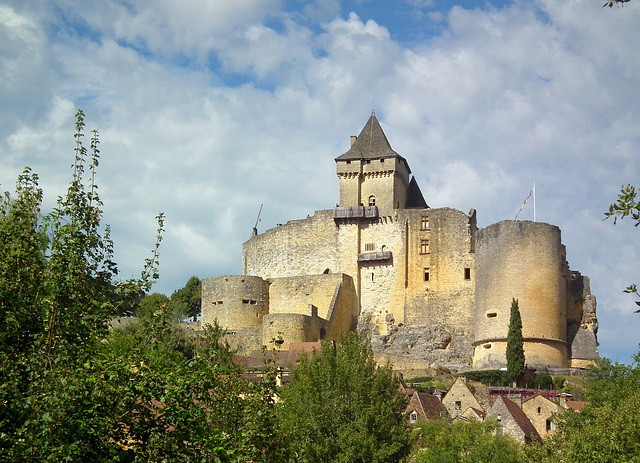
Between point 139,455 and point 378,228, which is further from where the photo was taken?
point 378,228

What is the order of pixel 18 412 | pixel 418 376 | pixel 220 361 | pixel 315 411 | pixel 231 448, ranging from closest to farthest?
pixel 18 412
pixel 231 448
pixel 220 361
pixel 315 411
pixel 418 376

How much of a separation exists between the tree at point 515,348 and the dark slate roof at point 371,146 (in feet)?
49.6

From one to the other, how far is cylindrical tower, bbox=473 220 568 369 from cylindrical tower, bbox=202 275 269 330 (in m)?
14.0

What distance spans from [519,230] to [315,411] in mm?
25191

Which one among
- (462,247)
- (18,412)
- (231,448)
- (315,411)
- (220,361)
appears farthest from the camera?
(462,247)

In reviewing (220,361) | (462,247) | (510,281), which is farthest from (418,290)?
(220,361)

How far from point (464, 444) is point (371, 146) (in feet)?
101

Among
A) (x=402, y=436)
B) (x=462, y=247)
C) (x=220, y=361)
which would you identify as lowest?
(x=402, y=436)

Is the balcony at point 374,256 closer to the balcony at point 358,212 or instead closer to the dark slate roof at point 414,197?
the balcony at point 358,212

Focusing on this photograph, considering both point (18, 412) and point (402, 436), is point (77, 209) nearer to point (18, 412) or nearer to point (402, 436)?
point (18, 412)

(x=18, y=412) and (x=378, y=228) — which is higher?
(x=378, y=228)

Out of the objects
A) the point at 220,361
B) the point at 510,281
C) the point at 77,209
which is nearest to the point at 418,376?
the point at 510,281

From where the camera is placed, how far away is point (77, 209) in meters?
16.8

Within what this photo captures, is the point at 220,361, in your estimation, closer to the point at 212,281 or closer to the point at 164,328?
the point at 164,328
